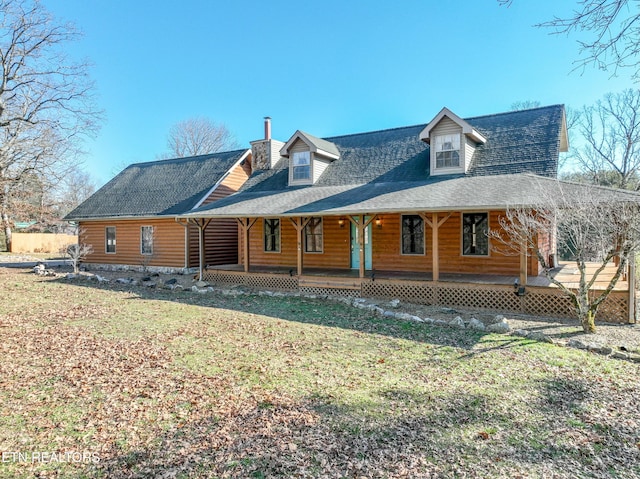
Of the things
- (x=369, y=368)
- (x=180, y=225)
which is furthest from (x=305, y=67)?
(x=369, y=368)

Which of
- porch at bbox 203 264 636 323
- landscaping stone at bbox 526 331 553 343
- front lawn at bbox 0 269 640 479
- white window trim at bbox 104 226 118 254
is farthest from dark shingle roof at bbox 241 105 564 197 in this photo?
white window trim at bbox 104 226 118 254

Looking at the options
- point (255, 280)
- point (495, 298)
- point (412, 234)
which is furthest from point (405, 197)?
point (255, 280)

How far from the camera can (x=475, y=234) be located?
1220 cm

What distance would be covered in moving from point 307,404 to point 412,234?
9.50 m

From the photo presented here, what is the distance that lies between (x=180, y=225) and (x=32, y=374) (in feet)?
41.0

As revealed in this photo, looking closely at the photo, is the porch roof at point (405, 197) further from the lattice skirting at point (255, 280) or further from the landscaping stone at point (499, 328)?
the landscaping stone at point (499, 328)

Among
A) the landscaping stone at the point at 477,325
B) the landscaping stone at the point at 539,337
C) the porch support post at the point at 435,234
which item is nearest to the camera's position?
the landscaping stone at the point at 539,337

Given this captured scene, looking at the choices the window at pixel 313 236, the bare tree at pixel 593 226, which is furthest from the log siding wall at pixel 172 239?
the bare tree at pixel 593 226

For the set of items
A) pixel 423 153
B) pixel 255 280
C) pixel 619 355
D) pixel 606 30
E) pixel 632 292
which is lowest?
pixel 619 355

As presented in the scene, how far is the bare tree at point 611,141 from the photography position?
2681 centimetres

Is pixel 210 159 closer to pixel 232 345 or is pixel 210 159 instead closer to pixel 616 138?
pixel 232 345

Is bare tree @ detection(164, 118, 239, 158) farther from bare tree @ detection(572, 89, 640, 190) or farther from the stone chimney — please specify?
bare tree @ detection(572, 89, 640, 190)

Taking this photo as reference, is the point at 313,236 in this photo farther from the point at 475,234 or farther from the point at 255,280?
the point at 475,234

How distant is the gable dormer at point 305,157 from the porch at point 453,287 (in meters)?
4.16
